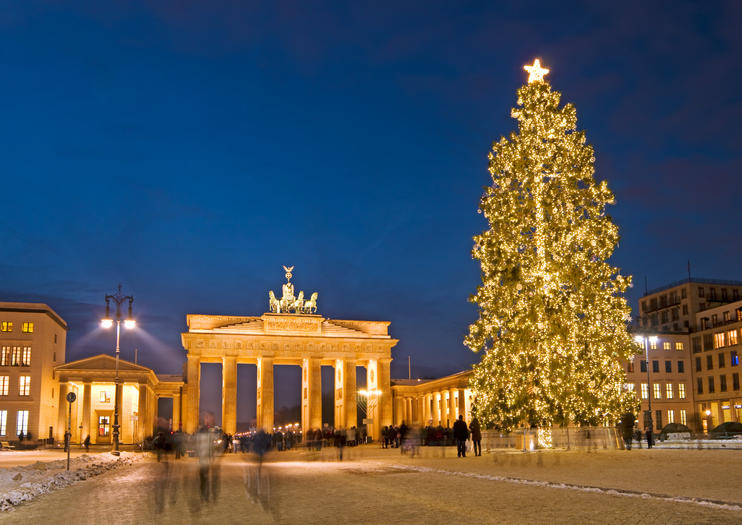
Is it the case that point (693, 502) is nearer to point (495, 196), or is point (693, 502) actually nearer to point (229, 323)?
point (495, 196)

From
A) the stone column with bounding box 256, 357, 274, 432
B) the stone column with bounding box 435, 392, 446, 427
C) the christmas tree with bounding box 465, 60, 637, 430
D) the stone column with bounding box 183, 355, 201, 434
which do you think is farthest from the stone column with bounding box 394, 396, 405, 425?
the christmas tree with bounding box 465, 60, 637, 430

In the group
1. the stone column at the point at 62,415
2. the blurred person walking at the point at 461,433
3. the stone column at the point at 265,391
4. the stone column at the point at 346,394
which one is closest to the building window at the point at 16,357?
the stone column at the point at 62,415

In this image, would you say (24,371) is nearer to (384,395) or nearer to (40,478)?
(384,395)

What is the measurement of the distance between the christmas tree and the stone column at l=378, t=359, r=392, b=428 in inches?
1860

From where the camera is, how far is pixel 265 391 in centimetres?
8181

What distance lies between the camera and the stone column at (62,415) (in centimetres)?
7194

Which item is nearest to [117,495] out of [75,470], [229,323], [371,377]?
[75,470]

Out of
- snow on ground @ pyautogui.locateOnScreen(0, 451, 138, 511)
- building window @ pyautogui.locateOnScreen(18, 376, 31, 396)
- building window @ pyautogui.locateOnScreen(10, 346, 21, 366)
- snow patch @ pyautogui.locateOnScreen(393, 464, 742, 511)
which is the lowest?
snow on ground @ pyautogui.locateOnScreen(0, 451, 138, 511)

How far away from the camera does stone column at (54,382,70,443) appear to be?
71.9 metres

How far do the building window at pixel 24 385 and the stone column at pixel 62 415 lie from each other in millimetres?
3339

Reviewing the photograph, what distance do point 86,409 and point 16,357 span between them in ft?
25.9

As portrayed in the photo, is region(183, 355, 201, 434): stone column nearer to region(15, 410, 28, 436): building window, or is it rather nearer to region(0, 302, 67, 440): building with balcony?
region(0, 302, 67, 440): building with balcony

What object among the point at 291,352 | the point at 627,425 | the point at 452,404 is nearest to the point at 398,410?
the point at 452,404

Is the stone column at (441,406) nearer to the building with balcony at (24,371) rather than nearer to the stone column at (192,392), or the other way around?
the stone column at (192,392)
